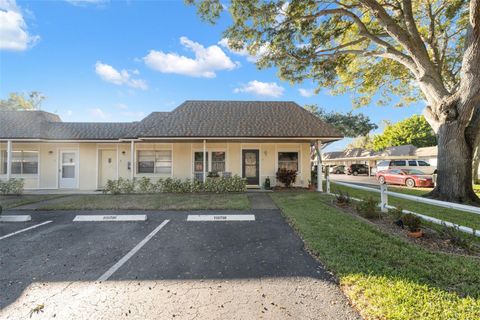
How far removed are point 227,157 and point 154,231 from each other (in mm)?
8005

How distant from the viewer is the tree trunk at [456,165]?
8.21 meters

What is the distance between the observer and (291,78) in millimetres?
12352

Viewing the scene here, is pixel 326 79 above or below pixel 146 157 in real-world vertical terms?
above

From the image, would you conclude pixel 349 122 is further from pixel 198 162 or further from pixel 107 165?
pixel 107 165

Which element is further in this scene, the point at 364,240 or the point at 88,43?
the point at 88,43

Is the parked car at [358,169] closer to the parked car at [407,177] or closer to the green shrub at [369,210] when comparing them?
the parked car at [407,177]

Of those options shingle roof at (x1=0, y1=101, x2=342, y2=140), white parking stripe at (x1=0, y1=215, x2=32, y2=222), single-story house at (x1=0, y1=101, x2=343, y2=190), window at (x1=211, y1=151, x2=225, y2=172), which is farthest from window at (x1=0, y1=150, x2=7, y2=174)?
window at (x1=211, y1=151, x2=225, y2=172)

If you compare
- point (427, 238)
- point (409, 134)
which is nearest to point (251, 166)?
point (427, 238)

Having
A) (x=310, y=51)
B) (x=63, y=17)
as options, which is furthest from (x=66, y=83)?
(x=310, y=51)

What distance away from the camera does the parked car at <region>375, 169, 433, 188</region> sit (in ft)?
52.2

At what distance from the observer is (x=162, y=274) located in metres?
3.35

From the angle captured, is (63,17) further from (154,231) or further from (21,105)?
(21,105)

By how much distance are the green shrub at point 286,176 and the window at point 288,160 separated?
54 cm

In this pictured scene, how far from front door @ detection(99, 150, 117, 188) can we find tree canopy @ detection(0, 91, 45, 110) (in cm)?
2833
